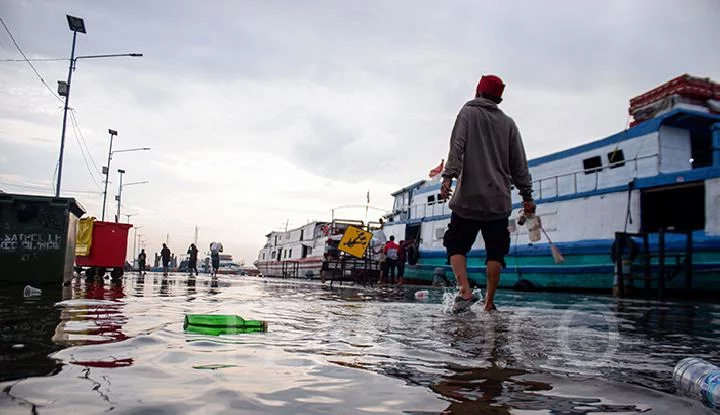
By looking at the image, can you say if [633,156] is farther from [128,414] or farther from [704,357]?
[128,414]

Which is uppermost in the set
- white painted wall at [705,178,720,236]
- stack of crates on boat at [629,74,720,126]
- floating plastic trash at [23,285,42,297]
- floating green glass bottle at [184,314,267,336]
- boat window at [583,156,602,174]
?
stack of crates on boat at [629,74,720,126]

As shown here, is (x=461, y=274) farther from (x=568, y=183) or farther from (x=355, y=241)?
(x=568, y=183)

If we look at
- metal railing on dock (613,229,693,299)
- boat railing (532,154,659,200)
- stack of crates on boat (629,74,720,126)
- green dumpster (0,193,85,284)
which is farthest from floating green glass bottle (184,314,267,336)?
stack of crates on boat (629,74,720,126)

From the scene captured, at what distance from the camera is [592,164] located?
15117mm

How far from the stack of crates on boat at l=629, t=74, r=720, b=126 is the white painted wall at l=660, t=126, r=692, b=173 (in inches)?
48.8

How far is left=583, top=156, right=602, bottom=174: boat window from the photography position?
48.4 ft

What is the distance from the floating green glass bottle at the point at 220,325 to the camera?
9.01ft

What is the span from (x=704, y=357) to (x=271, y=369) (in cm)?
215

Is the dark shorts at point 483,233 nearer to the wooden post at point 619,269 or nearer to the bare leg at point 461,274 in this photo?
the bare leg at point 461,274

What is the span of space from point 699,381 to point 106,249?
1172 cm

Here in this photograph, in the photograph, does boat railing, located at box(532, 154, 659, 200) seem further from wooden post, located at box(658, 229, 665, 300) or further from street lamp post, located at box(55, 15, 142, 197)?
street lamp post, located at box(55, 15, 142, 197)

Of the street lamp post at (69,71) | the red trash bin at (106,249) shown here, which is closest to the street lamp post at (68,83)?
the street lamp post at (69,71)

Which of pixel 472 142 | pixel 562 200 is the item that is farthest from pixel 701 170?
pixel 472 142

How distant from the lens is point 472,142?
16.8ft
